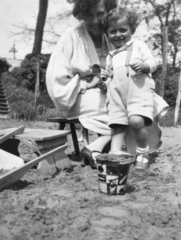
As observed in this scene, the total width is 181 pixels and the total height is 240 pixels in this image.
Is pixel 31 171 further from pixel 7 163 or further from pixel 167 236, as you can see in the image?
pixel 167 236

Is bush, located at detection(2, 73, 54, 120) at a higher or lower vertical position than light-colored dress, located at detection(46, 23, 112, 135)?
lower

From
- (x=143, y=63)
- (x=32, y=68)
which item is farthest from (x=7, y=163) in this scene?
(x=32, y=68)

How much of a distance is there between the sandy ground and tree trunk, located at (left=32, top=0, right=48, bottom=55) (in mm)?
11850

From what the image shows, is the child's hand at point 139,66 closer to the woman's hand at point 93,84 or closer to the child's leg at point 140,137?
the child's leg at point 140,137

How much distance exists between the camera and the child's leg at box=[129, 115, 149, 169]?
3148 millimetres

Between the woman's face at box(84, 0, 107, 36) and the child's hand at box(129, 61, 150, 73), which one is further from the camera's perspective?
the woman's face at box(84, 0, 107, 36)

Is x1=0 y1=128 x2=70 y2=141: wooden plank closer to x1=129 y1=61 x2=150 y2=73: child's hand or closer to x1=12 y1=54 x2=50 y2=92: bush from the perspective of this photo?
x1=129 y1=61 x2=150 y2=73: child's hand

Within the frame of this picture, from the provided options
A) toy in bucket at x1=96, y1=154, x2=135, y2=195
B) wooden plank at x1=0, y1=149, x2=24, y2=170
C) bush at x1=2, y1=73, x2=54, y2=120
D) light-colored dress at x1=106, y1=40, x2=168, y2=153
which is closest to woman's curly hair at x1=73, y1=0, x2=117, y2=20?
light-colored dress at x1=106, y1=40, x2=168, y2=153

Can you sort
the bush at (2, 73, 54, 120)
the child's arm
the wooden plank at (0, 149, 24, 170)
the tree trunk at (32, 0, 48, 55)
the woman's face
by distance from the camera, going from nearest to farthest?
1. the wooden plank at (0, 149, 24, 170)
2. the child's arm
3. the woman's face
4. the bush at (2, 73, 54, 120)
5. the tree trunk at (32, 0, 48, 55)

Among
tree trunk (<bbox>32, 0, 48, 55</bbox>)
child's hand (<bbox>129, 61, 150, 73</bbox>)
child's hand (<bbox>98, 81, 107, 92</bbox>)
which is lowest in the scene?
child's hand (<bbox>98, 81, 107, 92</bbox>)

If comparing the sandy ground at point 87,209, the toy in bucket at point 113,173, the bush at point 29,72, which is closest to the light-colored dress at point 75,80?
the sandy ground at point 87,209

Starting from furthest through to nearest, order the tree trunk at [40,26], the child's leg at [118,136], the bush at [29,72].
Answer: the tree trunk at [40,26] → the bush at [29,72] → the child's leg at [118,136]

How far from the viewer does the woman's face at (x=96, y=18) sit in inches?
145

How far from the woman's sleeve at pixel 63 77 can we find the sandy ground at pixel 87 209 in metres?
0.98
